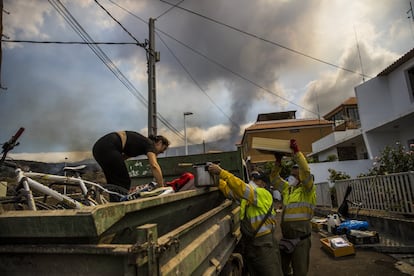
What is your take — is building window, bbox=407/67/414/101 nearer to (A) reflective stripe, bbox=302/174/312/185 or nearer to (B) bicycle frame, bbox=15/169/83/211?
(A) reflective stripe, bbox=302/174/312/185

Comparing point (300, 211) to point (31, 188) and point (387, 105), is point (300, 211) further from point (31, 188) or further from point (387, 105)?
point (387, 105)

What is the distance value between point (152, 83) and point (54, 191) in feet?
24.1

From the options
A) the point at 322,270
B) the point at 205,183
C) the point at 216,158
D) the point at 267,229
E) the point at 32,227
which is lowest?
the point at 322,270

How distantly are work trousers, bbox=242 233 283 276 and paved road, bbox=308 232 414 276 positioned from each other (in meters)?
2.18

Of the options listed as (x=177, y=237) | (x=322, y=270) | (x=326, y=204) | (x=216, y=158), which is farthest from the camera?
(x=326, y=204)

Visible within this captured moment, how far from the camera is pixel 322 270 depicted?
5031 millimetres

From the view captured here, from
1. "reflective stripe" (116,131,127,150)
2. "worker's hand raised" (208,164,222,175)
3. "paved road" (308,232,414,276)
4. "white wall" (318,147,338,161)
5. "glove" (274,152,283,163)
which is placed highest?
"white wall" (318,147,338,161)

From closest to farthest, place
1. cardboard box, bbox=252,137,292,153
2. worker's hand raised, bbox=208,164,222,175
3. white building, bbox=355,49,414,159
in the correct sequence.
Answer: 1. worker's hand raised, bbox=208,164,222,175
2. cardboard box, bbox=252,137,292,153
3. white building, bbox=355,49,414,159

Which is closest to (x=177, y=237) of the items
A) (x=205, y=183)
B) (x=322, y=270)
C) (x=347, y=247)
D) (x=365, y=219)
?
(x=205, y=183)

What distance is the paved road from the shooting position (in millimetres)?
4719

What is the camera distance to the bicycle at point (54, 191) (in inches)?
88.8

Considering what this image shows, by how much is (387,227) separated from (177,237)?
7.07 metres

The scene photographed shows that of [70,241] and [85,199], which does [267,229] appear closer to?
[85,199]

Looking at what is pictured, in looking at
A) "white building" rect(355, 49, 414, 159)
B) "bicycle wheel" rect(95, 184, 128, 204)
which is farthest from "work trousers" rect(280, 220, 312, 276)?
"white building" rect(355, 49, 414, 159)
